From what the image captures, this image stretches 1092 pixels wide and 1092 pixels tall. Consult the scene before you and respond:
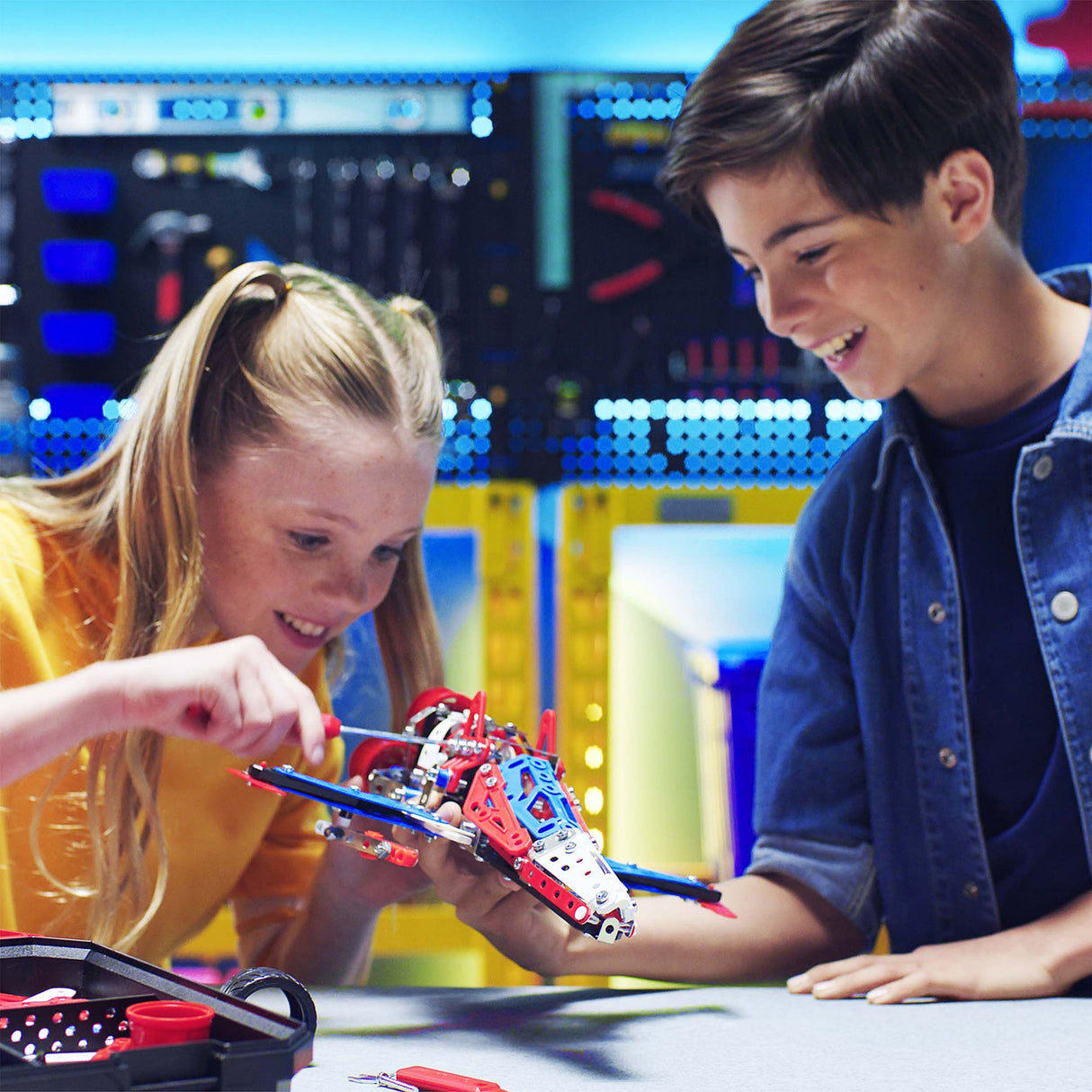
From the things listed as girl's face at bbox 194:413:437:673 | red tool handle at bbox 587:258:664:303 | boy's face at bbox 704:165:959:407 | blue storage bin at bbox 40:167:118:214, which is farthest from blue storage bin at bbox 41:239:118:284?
boy's face at bbox 704:165:959:407

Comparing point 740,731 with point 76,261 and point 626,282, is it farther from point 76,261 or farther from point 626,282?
point 76,261

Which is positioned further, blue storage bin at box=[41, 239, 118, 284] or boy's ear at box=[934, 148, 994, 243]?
blue storage bin at box=[41, 239, 118, 284]

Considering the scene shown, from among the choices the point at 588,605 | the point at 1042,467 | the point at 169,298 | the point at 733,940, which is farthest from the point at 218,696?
the point at 169,298

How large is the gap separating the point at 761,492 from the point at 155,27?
1319mm

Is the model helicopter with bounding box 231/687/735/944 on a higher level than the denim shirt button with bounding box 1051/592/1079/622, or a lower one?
lower

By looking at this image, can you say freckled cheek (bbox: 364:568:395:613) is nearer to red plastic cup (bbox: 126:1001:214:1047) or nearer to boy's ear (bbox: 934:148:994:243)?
red plastic cup (bbox: 126:1001:214:1047)

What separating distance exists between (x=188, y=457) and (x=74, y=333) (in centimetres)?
122

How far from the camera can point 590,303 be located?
2076 millimetres

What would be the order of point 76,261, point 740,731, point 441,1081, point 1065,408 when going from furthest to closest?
point 76,261
point 740,731
point 1065,408
point 441,1081

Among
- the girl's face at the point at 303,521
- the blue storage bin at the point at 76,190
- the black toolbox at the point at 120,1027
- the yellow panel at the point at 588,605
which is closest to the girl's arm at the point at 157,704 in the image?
the black toolbox at the point at 120,1027

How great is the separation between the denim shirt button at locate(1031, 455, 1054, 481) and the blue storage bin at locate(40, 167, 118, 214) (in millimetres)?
1655

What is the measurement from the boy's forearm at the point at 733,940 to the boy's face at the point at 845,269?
1.57 ft

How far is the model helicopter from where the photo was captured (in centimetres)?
75

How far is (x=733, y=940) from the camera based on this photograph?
3.37 ft
